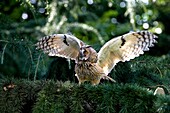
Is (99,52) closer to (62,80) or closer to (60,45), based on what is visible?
(60,45)

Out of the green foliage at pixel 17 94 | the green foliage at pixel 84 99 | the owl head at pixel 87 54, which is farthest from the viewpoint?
the owl head at pixel 87 54

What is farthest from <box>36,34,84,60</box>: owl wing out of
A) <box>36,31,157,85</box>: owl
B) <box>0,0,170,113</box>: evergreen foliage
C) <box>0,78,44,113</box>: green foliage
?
<box>0,78,44,113</box>: green foliage

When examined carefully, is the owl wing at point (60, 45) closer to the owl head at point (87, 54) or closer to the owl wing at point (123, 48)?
the owl head at point (87, 54)

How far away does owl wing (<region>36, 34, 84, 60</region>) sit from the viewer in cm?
245

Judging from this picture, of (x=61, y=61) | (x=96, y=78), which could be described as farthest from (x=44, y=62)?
(x=96, y=78)

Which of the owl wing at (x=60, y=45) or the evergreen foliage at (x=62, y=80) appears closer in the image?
the evergreen foliage at (x=62, y=80)

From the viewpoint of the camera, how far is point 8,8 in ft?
15.4

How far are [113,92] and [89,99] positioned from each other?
0.09m

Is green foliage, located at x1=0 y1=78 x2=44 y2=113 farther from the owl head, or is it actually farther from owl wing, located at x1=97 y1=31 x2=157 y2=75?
owl wing, located at x1=97 y1=31 x2=157 y2=75

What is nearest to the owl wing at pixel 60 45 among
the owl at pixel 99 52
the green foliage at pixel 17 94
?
the owl at pixel 99 52

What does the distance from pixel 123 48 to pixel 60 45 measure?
1.03 ft

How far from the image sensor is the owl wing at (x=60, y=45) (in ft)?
8.04

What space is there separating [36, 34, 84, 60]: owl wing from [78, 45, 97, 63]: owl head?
1.1 inches

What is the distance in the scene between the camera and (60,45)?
8.29 feet
